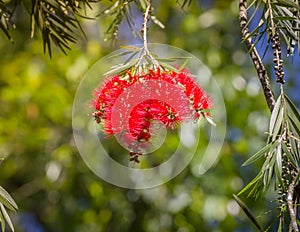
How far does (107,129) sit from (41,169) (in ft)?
5.53

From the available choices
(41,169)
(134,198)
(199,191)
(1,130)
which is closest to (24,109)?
(1,130)

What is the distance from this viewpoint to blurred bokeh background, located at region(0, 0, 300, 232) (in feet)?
6.82

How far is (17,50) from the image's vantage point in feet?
8.45

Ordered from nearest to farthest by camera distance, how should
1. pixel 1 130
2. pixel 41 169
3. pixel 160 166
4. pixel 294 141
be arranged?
pixel 294 141, pixel 160 166, pixel 1 130, pixel 41 169

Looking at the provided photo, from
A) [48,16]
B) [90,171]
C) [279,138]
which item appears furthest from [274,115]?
[90,171]

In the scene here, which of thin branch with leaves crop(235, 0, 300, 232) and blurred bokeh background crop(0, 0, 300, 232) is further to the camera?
blurred bokeh background crop(0, 0, 300, 232)

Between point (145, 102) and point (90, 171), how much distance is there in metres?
1.52

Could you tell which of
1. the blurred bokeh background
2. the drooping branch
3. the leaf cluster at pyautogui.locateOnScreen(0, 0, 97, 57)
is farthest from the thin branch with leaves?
the blurred bokeh background

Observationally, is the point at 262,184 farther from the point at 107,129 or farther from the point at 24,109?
the point at 24,109

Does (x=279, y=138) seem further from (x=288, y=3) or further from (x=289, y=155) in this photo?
(x=288, y=3)

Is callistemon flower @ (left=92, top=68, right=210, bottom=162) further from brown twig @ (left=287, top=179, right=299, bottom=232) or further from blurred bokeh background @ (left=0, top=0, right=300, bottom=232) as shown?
blurred bokeh background @ (left=0, top=0, right=300, bottom=232)

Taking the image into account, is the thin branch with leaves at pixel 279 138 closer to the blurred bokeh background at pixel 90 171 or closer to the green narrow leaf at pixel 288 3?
the green narrow leaf at pixel 288 3

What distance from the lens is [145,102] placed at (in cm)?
74

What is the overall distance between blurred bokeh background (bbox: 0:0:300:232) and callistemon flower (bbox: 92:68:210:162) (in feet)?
4.23
